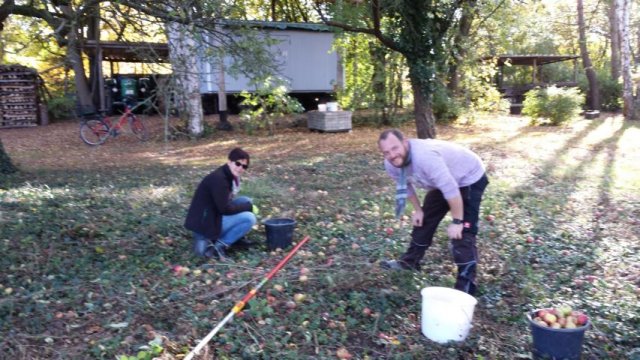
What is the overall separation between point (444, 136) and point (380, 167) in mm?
5405

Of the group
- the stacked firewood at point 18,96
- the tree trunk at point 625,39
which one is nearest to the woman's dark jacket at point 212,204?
the stacked firewood at point 18,96

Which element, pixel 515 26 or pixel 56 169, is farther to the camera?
pixel 515 26

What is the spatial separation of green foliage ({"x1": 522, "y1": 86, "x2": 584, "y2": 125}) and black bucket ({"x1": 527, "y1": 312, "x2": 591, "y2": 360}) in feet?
47.7

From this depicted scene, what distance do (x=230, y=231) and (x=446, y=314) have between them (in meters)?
2.41

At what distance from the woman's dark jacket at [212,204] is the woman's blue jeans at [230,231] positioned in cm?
8

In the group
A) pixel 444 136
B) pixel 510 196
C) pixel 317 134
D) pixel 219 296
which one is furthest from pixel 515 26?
pixel 219 296

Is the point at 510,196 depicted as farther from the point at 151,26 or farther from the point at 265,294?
the point at 151,26

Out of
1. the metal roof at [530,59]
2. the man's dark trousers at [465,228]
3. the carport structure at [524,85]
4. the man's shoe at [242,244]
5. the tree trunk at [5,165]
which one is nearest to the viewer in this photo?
the man's dark trousers at [465,228]

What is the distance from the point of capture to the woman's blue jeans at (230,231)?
5359 millimetres

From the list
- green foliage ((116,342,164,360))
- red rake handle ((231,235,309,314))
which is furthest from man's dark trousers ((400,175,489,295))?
green foliage ((116,342,164,360))

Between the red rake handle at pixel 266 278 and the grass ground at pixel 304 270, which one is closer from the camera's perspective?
the grass ground at pixel 304 270

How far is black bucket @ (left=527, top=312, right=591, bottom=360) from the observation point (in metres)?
3.45

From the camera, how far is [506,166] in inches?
414

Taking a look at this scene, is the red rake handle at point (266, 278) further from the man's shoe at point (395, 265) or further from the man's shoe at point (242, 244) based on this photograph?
the man's shoe at point (395, 265)
